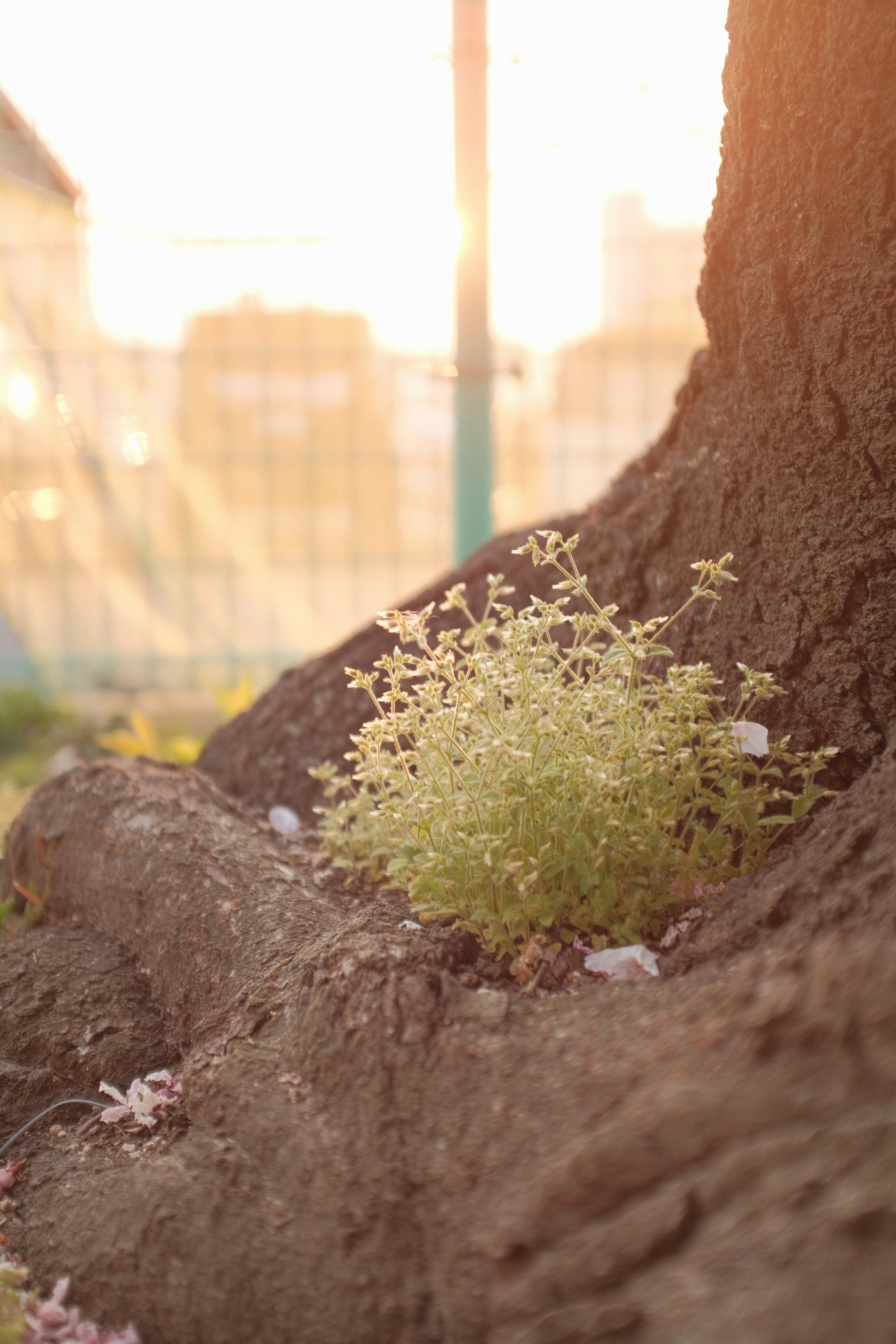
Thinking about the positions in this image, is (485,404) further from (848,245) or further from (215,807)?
(848,245)

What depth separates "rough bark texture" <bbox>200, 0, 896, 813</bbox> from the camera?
1.89m

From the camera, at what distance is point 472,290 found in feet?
16.3

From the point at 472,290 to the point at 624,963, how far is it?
3842mm

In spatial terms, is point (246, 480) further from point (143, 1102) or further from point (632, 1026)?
point (632, 1026)

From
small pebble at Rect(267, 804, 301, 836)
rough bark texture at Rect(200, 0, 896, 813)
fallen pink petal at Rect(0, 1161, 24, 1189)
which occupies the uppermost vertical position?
rough bark texture at Rect(200, 0, 896, 813)

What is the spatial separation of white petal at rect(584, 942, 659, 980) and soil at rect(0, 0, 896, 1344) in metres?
0.03

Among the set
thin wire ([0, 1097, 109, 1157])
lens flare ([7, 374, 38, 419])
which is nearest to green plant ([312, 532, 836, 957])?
thin wire ([0, 1097, 109, 1157])

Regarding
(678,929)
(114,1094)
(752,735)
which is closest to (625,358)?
(752,735)

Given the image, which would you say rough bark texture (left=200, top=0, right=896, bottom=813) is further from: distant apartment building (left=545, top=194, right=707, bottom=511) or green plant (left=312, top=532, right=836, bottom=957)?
distant apartment building (left=545, top=194, right=707, bottom=511)

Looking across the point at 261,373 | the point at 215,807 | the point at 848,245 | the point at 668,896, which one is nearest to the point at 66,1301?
the point at 668,896

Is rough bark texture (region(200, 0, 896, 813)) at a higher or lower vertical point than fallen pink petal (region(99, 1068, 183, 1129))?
higher

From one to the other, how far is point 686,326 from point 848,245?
353 centimetres

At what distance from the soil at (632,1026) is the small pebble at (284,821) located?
0.94ft

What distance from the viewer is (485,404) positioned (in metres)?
5.12
